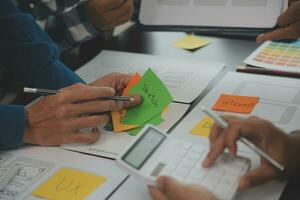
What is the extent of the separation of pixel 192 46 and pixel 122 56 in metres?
0.19

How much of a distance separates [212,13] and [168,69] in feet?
0.60


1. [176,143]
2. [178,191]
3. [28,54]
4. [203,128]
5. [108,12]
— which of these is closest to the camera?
[178,191]

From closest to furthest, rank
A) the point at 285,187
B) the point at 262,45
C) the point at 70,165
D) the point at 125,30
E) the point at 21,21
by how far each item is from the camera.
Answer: the point at 285,187, the point at 70,165, the point at 21,21, the point at 262,45, the point at 125,30

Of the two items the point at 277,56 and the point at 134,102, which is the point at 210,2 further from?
the point at 134,102

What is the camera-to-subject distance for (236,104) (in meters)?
0.85

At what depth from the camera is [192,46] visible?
3.77 feet

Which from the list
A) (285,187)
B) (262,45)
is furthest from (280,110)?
(262,45)

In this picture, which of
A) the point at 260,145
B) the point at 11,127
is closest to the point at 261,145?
the point at 260,145

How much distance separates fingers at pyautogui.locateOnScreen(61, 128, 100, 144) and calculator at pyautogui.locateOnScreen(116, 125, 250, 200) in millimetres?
167

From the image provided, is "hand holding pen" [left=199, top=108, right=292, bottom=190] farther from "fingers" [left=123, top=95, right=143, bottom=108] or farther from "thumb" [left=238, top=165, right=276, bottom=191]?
"fingers" [left=123, top=95, right=143, bottom=108]

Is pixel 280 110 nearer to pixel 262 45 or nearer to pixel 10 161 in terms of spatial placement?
pixel 262 45

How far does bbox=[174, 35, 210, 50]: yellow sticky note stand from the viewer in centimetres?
115

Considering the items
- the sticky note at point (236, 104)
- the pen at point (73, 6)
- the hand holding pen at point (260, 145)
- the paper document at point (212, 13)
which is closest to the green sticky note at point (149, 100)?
the sticky note at point (236, 104)

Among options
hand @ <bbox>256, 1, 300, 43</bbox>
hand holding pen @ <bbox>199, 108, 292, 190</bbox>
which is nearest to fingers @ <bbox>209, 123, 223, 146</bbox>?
hand holding pen @ <bbox>199, 108, 292, 190</bbox>
